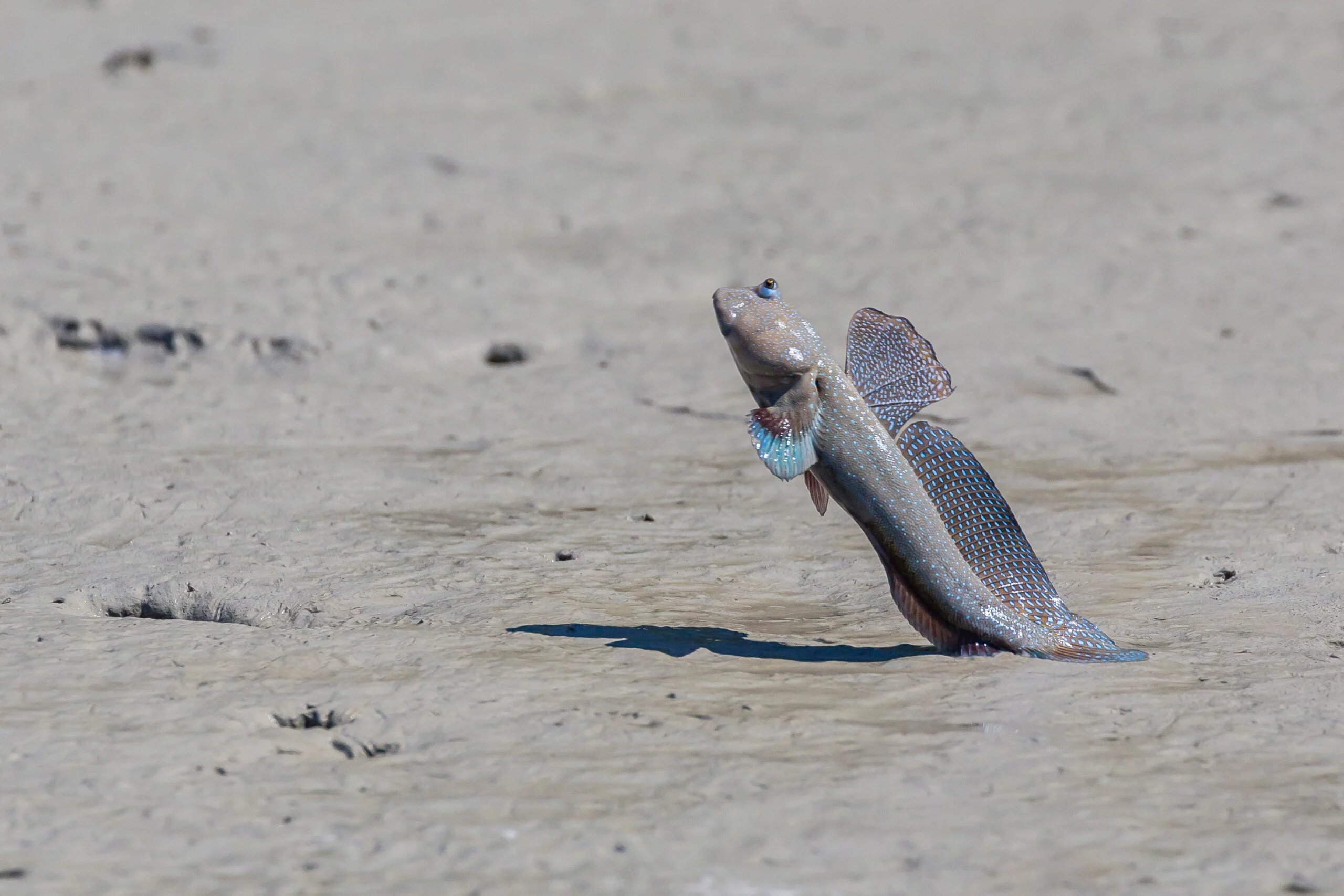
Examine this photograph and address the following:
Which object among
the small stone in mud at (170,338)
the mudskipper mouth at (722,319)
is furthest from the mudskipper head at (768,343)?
the small stone in mud at (170,338)

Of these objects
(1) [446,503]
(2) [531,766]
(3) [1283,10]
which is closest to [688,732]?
(2) [531,766]

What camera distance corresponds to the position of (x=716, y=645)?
3229mm

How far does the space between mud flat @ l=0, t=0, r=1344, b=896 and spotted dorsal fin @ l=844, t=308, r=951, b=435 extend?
1.69ft

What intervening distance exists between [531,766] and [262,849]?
1.53 feet

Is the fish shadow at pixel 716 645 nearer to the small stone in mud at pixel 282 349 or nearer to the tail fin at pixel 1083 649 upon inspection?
the tail fin at pixel 1083 649

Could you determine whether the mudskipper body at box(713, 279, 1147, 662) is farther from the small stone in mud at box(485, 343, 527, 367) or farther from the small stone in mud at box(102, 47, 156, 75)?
the small stone in mud at box(102, 47, 156, 75)

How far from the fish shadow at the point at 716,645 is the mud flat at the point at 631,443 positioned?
0.06ft

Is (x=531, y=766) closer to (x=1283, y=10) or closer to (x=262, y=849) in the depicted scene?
(x=262, y=849)

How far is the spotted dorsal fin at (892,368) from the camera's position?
321 centimetres

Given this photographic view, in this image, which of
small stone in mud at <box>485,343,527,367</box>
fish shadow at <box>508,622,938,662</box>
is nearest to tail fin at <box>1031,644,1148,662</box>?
fish shadow at <box>508,622,938,662</box>

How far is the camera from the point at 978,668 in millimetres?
3062

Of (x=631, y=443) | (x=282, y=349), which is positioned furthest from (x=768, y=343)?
(x=282, y=349)

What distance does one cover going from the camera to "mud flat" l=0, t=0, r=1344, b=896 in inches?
96.6

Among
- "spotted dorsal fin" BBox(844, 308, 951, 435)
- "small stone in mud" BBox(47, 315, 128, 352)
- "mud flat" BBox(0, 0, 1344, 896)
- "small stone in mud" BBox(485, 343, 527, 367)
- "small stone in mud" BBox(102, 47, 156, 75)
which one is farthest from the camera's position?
"small stone in mud" BBox(102, 47, 156, 75)
